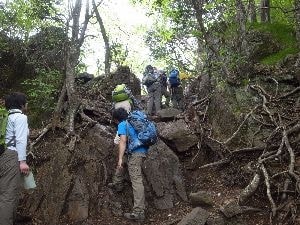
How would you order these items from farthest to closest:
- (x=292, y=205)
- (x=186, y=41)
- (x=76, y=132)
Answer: (x=186, y=41) → (x=76, y=132) → (x=292, y=205)

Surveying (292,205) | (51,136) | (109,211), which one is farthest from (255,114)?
(51,136)

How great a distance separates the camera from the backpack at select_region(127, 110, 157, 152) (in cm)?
713

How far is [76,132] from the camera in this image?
28.8ft

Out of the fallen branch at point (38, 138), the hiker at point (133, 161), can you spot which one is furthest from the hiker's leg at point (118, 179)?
the fallen branch at point (38, 138)

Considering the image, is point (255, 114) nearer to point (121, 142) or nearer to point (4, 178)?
point (121, 142)

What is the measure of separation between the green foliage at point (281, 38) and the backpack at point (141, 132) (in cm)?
514

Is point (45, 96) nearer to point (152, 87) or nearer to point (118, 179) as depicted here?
point (152, 87)

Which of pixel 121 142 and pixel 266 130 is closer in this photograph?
pixel 121 142

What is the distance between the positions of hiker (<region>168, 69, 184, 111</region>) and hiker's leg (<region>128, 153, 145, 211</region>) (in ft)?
20.3

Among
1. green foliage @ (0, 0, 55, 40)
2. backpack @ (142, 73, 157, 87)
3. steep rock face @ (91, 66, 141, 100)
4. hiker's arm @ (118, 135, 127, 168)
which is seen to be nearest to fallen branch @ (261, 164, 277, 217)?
hiker's arm @ (118, 135, 127, 168)

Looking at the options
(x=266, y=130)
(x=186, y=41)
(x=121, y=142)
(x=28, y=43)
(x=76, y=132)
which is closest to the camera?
(x=121, y=142)

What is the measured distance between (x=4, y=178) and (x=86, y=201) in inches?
74.2

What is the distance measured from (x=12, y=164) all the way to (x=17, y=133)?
1.63ft

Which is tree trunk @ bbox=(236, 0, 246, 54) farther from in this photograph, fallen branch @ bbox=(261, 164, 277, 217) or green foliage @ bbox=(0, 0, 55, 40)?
green foliage @ bbox=(0, 0, 55, 40)
